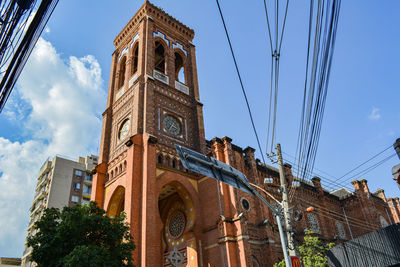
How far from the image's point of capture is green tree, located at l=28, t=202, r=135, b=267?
12.8 meters

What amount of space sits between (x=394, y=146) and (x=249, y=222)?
1288 centimetres

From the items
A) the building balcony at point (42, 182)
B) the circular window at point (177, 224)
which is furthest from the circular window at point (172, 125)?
the building balcony at point (42, 182)

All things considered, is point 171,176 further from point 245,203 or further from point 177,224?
point 245,203

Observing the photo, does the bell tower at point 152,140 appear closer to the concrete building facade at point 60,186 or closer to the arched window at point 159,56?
the arched window at point 159,56

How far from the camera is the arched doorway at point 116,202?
77.7 ft

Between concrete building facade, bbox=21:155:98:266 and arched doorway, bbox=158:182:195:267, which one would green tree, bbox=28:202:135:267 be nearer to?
arched doorway, bbox=158:182:195:267

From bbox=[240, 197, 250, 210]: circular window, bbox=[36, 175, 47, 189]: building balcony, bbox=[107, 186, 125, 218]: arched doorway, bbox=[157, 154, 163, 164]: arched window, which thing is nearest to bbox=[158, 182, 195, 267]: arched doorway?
bbox=[157, 154, 163, 164]: arched window

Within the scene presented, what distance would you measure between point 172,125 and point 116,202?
7.65 m

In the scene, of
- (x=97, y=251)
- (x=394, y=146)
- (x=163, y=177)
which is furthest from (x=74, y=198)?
(x=394, y=146)

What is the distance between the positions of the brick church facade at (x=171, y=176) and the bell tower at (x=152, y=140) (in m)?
0.08

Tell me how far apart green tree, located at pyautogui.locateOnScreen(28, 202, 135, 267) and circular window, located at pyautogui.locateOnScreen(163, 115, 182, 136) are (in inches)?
451

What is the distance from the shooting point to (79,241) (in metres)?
14.0

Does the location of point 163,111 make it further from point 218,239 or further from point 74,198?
point 74,198

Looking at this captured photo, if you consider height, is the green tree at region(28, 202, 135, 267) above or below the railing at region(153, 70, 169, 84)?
below
